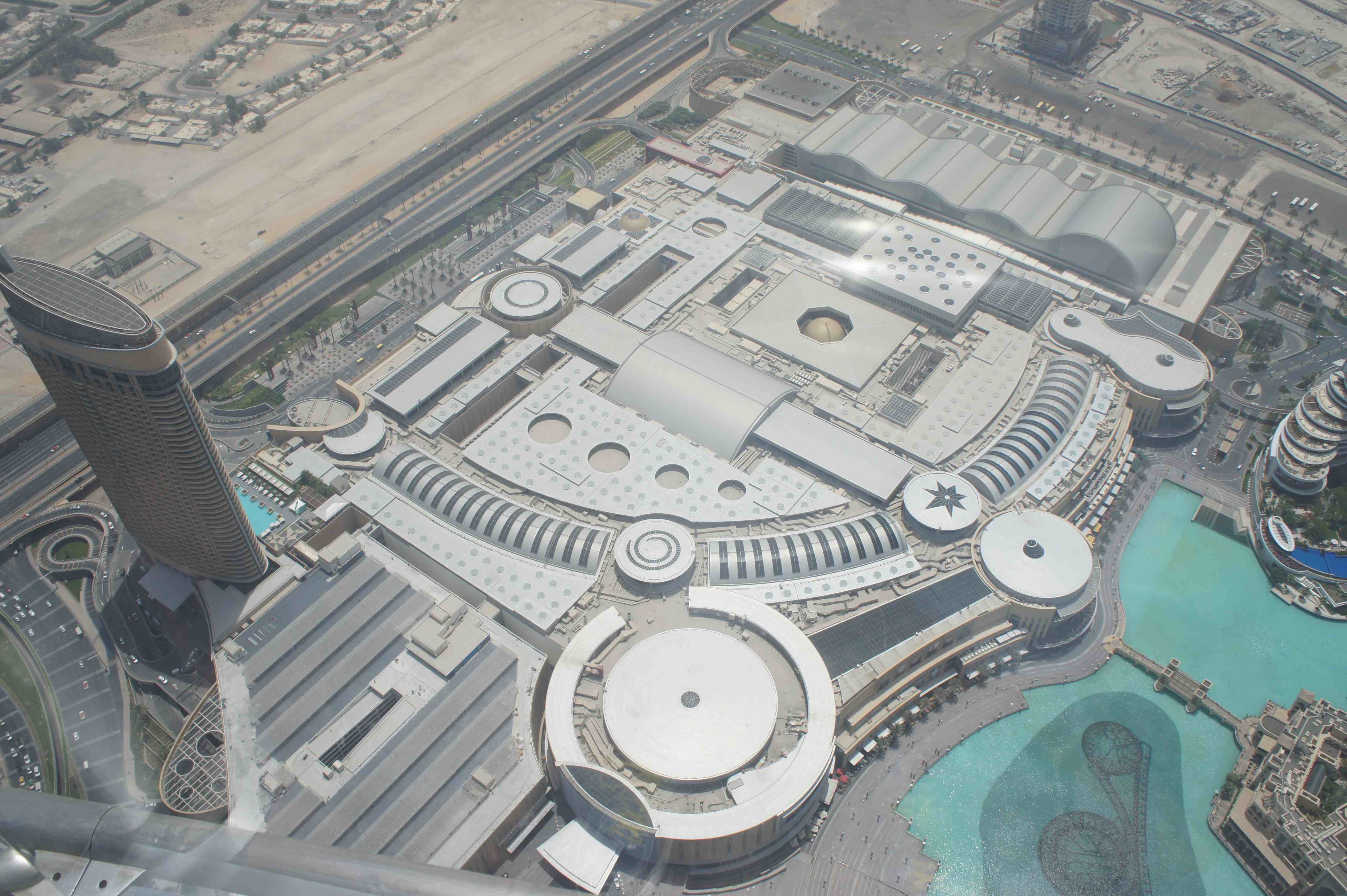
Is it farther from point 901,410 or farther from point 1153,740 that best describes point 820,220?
point 1153,740

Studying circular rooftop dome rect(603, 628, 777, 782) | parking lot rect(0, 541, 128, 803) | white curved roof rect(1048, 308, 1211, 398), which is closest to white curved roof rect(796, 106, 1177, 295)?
white curved roof rect(1048, 308, 1211, 398)

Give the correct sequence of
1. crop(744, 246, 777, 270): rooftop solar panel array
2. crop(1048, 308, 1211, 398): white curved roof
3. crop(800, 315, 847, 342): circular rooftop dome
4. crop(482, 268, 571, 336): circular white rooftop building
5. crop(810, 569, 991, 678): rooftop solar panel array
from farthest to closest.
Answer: crop(744, 246, 777, 270): rooftop solar panel array
crop(482, 268, 571, 336): circular white rooftop building
crop(800, 315, 847, 342): circular rooftop dome
crop(1048, 308, 1211, 398): white curved roof
crop(810, 569, 991, 678): rooftop solar panel array

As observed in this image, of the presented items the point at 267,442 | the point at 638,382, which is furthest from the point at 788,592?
the point at 267,442

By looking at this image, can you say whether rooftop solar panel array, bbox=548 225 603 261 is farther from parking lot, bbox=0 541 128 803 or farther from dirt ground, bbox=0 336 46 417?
parking lot, bbox=0 541 128 803

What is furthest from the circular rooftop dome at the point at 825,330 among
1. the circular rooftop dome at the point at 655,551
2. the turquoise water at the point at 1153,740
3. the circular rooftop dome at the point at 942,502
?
the turquoise water at the point at 1153,740

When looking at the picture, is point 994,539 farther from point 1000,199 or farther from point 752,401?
point 1000,199
